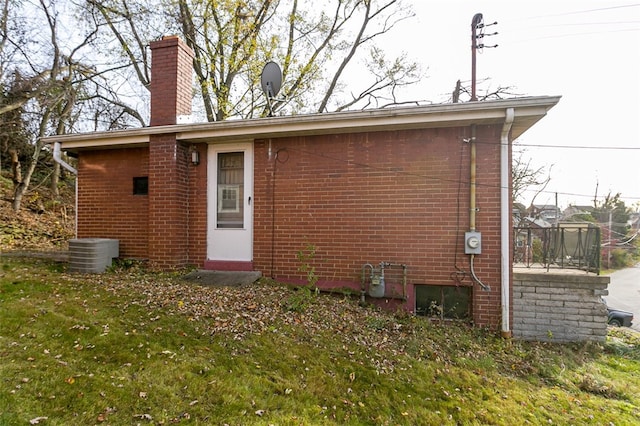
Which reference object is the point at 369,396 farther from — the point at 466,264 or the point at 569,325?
the point at 569,325

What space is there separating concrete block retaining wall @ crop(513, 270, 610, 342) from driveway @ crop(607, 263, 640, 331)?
8.87 metres

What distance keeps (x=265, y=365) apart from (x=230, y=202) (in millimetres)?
A: 3539

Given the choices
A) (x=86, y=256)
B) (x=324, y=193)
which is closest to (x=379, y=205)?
(x=324, y=193)

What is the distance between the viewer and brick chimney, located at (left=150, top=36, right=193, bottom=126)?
6.05 meters

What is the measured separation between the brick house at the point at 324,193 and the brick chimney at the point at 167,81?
24 mm

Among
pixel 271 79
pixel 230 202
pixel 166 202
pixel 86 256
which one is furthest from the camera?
pixel 271 79

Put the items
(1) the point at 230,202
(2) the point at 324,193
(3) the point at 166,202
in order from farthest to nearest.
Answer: (1) the point at 230,202 → (3) the point at 166,202 → (2) the point at 324,193

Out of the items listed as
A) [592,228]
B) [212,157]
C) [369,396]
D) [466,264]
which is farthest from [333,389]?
[592,228]

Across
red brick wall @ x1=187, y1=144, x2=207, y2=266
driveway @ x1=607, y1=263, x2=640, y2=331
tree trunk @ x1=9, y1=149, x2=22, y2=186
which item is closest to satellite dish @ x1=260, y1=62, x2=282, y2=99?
red brick wall @ x1=187, y1=144, x2=207, y2=266

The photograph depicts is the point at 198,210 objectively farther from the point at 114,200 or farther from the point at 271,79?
the point at 271,79

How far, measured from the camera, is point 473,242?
4.72 metres

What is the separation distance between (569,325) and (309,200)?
180 inches

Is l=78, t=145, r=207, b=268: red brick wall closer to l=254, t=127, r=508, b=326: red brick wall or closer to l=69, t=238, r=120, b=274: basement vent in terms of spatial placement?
l=69, t=238, r=120, b=274: basement vent

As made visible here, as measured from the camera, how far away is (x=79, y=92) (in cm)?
1218
